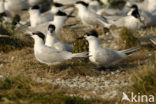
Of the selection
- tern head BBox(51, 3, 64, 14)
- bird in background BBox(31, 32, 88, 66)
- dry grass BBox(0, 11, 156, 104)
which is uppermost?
tern head BBox(51, 3, 64, 14)

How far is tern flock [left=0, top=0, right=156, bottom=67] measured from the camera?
6.80 meters

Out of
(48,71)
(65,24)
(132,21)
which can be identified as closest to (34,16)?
(65,24)

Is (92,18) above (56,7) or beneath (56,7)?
beneath

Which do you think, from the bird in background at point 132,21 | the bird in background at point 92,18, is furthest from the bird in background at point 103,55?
the bird in background at point 92,18

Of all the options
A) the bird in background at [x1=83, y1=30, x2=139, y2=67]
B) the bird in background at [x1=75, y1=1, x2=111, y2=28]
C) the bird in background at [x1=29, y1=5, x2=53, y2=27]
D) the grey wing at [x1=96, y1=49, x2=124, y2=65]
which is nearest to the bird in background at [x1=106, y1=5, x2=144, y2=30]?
the bird in background at [x1=75, y1=1, x2=111, y2=28]

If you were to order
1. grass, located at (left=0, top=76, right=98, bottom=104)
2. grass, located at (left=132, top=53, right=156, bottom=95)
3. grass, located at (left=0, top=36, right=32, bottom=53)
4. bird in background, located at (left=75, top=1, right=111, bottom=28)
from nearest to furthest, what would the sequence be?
grass, located at (left=0, top=76, right=98, bottom=104) < grass, located at (left=132, top=53, right=156, bottom=95) < grass, located at (left=0, top=36, right=32, bottom=53) < bird in background, located at (left=75, top=1, right=111, bottom=28)

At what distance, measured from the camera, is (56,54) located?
6.74 meters

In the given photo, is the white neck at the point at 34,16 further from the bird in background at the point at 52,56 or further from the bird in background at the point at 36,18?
the bird in background at the point at 52,56

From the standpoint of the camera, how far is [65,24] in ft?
34.8

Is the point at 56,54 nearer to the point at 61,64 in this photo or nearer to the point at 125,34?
the point at 61,64

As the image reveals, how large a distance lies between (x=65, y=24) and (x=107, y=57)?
13.2 ft

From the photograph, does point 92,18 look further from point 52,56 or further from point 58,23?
point 52,56

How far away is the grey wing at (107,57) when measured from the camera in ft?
22.2

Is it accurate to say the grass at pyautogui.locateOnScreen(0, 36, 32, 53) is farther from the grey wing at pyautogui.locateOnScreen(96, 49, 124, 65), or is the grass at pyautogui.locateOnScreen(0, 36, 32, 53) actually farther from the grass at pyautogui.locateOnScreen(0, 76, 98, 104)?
the grass at pyautogui.locateOnScreen(0, 76, 98, 104)
